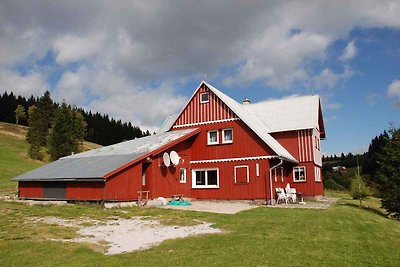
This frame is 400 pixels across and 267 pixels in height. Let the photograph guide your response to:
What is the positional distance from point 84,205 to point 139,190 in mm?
3344

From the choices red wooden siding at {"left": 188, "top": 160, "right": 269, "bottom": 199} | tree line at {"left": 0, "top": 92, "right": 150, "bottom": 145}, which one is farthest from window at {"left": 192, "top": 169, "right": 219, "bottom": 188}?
tree line at {"left": 0, "top": 92, "right": 150, "bottom": 145}

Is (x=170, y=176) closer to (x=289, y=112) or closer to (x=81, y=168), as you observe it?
(x=81, y=168)

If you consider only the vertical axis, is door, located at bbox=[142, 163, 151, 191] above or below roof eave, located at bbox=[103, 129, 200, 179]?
below

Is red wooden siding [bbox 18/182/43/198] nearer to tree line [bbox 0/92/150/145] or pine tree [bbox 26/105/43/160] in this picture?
pine tree [bbox 26/105/43/160]

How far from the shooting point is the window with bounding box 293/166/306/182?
95.2ft

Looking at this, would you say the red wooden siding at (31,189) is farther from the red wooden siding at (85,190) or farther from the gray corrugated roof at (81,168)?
the red wooden siding at (85,190)

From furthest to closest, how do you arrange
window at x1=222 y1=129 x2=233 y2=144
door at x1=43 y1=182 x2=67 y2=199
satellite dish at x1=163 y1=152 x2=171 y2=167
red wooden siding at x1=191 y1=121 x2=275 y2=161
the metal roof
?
window at x1=222 y1=129 x2=233 y2=144, red wooden siding at x1=191 y1=121 x2=275 y2=161, satellite dish at x1=163 y1=152 x2=171 y2=167, door at x1=43 y1=182 x2=67 y2=199, the metal roof

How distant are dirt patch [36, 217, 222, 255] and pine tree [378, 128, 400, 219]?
11277 mm

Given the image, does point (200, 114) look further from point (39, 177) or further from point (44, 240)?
point (44, 240)

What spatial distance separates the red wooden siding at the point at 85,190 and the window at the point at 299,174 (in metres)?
15.6

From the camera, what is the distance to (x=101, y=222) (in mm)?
15234

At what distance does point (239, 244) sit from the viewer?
35.5ft

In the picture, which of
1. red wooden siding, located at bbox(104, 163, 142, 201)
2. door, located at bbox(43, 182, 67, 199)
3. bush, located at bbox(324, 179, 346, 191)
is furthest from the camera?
bush, located at bbox(324, 179, 346, 191)

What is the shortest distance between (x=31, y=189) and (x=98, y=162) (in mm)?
5646
